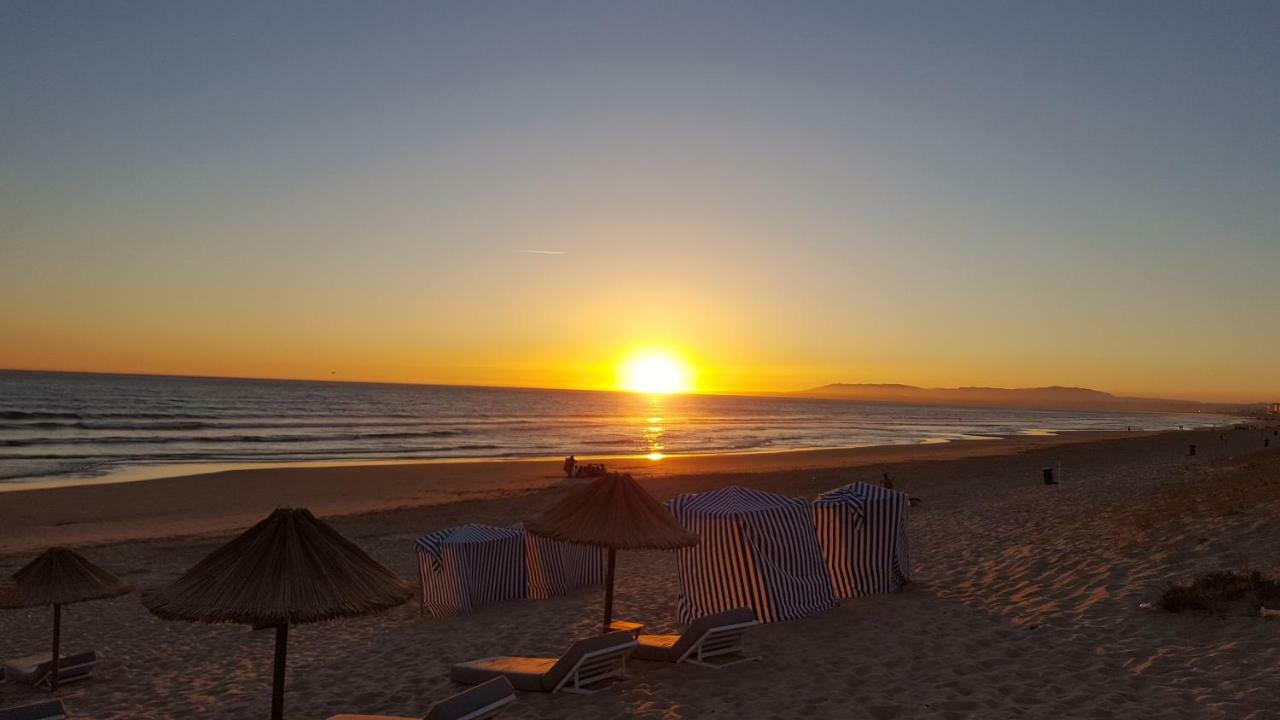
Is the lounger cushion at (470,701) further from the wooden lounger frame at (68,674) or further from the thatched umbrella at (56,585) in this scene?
the wooden lounger frame at (68,674)

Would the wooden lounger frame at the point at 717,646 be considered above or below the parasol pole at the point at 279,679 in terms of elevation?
below

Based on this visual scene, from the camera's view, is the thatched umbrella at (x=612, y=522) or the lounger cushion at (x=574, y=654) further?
the thatched umbrella at (x=612, y=522)

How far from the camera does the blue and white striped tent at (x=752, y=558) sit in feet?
29.9

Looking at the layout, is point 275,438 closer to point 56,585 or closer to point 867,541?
point 56,585

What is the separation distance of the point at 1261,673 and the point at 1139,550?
4.72 metres

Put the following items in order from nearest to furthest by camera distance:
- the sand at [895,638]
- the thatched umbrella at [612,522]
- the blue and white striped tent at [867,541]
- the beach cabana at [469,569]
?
the sand at [895,638]
the thatched umbrella at [612,522]
the blue and white striped tent at [867,541]
the beach cabana at [469,569]

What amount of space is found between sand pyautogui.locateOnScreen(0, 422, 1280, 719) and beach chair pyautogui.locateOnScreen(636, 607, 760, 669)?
195 millimetres

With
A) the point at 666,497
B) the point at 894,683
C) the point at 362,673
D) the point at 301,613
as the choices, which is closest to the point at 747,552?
the point at 894,683

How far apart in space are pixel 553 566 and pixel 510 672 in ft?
13.7

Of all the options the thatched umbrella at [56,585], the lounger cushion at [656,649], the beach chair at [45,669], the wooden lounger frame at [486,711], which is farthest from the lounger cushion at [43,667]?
the lounger cushion at [656,649]

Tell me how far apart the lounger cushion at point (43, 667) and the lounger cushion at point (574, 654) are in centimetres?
532

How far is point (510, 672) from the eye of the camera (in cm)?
724

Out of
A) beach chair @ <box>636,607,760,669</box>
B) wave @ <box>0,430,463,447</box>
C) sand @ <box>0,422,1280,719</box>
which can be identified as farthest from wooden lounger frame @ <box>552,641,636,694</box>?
wave @ <box>0,430,463,447</box>

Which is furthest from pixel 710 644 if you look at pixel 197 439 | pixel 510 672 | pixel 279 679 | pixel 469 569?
pixel 197 439
